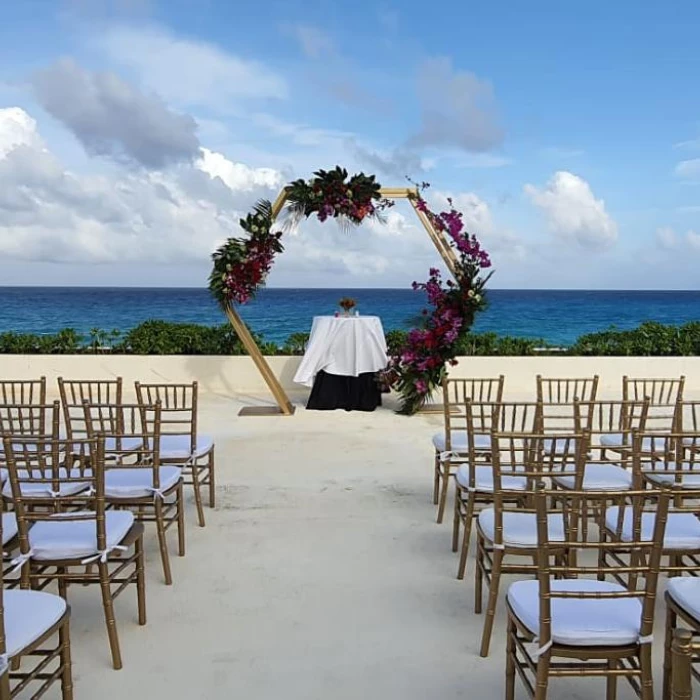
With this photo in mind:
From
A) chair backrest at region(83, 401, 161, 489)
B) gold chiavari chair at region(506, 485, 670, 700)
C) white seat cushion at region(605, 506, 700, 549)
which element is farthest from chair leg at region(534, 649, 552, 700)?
chair backrest at region(83, 401, 161, 489)

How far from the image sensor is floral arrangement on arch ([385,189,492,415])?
6422 millimetres

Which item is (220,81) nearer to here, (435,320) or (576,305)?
(435,320)

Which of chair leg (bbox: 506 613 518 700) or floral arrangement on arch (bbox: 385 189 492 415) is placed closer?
chair leg (bbox: 506 613 518 700)

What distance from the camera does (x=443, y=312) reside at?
21.4 ft

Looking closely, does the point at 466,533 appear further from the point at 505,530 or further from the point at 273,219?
the point at 273,219

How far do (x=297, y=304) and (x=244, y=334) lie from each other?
31.7 meters

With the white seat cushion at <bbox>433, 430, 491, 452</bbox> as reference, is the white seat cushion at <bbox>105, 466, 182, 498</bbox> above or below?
below

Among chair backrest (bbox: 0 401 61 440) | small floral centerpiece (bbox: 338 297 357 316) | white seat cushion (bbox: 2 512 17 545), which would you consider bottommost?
white seat cushion (bbox: 2 512 17 545)

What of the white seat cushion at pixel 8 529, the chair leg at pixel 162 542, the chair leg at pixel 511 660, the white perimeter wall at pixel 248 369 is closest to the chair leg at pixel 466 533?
the chair leg at pixel 511 660

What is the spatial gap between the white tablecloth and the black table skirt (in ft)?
0.46

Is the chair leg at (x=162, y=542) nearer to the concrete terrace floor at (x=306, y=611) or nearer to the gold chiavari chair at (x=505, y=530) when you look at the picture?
the concrete terrace floor at (x=306, y=611)

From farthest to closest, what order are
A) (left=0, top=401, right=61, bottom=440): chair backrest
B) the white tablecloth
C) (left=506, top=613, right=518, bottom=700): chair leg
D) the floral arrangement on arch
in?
the white tablecloth
the floral arrangement on arch
(left=0, top=401, right=61, bottom=440): chair backrest
(left=506, top=613, right=518, bottom=700): chair leg

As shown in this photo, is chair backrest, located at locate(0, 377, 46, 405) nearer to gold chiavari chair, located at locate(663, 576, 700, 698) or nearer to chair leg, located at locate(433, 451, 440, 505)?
chair leg, located at locate(433, 451, 440, 505)

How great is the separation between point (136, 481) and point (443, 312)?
4048mm
